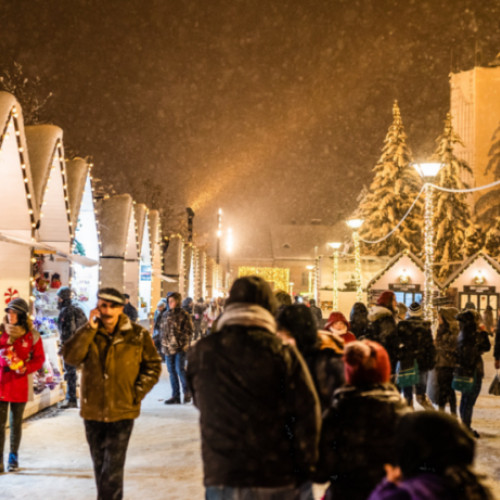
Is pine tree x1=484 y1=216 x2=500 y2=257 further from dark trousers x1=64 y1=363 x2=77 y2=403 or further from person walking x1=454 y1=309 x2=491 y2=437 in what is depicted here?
dark trousers x1=64 y1=363 x2=77 y2=403

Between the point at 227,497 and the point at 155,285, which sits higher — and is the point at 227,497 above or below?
below

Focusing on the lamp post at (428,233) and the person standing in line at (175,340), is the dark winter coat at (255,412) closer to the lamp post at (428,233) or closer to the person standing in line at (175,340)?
the person standing in line at (175,340)

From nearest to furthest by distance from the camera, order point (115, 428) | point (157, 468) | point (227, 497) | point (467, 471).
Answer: point (467, 471) < point (227, 497) < point (115, 428) < point (157, 468)

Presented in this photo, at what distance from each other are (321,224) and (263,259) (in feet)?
35.8

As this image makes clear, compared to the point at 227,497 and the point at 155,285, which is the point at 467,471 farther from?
the point at 155,285

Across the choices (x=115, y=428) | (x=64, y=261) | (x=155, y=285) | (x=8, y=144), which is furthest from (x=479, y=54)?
(x=115, y=428)

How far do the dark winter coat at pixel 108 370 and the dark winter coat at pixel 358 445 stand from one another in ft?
7.61

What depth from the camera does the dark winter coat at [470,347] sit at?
9953mm

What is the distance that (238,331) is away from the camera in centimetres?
369

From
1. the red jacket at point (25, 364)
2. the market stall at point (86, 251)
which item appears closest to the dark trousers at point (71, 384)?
the red jacket at point (25, 364)

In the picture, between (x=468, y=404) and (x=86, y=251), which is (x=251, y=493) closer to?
(x=468, y=404)

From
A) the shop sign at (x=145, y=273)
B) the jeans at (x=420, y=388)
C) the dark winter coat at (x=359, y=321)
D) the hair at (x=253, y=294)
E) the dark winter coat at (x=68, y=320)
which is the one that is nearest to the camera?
the hair at (x=253, y=294)

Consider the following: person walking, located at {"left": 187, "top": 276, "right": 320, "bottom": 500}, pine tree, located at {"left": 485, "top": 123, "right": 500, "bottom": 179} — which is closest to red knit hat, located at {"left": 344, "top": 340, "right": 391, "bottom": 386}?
person walking, located at {"left": 187, "top": 276, "right": 320, "bottom": 500}

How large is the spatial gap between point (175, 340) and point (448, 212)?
124ft
